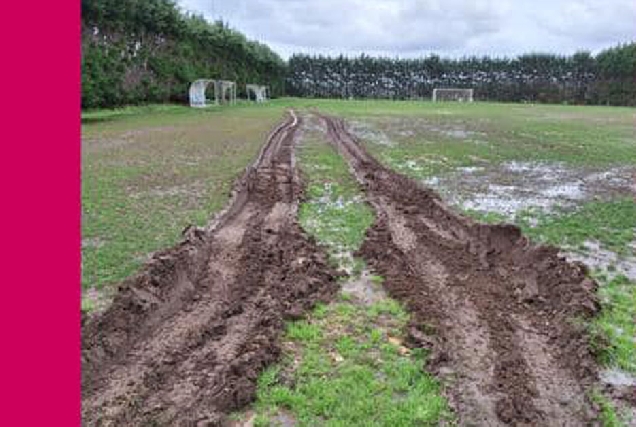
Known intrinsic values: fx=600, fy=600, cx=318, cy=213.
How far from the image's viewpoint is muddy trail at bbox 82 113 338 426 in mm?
4316

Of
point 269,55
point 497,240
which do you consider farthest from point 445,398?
point 269,55

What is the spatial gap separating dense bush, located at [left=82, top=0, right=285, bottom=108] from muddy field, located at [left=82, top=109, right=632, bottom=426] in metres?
23.2

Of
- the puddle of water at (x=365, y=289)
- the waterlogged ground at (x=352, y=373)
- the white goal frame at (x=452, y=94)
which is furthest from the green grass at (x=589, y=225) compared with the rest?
the white goal frame at (x=452, y=94)

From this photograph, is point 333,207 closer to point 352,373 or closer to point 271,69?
point 352,373

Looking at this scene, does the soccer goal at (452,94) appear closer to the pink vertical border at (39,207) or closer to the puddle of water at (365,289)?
the puddle of water at (365,289)

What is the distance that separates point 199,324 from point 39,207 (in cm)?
438

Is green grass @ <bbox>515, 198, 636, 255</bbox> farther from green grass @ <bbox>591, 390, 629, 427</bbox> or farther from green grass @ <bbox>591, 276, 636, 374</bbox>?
green grass @ <bbox>591, 390, 629, 427</bbox>

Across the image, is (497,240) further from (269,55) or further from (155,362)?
(269,55)

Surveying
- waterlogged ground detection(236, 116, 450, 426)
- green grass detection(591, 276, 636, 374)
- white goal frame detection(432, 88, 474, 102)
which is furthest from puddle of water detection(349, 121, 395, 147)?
white goal frame detection(432, 88, 474, 102)

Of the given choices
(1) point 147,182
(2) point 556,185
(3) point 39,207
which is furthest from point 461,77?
(3) point 39,207

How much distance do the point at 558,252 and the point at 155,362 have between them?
5229mm

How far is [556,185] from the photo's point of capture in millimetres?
12797

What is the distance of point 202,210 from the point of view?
10172 mm

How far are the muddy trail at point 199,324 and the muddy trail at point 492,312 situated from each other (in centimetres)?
113
